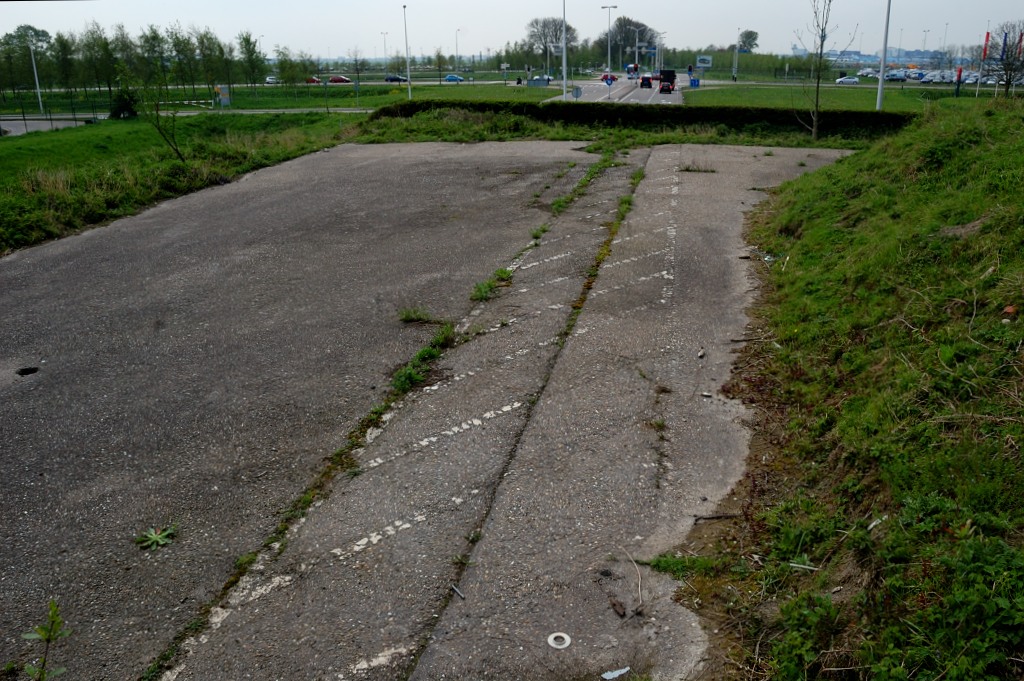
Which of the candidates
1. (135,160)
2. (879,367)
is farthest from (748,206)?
(135,160)

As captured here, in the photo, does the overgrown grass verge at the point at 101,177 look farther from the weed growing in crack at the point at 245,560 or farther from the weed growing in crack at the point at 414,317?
the weed growing in crack at the point at 245,560

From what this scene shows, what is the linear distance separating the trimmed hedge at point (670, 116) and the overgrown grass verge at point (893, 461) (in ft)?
59.5

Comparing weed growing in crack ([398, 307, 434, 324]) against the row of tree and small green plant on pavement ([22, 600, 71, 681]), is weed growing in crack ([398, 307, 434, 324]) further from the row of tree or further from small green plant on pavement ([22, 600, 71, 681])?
the row of tree

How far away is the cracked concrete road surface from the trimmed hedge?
16.1 m

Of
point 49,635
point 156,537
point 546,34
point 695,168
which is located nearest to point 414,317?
point 156,537

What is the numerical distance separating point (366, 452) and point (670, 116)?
23.3 meters

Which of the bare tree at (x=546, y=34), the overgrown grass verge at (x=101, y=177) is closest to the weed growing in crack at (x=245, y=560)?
the overgrown grass verge at (x=101, y=177)

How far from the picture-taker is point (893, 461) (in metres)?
4.15

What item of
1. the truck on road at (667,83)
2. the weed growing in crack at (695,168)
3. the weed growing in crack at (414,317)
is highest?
the truck on road at (667,83)

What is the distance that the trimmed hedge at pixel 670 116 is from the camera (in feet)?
79.3

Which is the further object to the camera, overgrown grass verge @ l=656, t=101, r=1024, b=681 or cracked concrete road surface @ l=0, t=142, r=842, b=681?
cracked concrete road surface @ l=0, t=142, r=842, b=681

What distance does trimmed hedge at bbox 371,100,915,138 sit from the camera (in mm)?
24156

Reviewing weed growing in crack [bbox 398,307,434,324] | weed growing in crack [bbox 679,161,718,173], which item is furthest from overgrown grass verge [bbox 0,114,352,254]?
weed growing in crack [bbox 679,161,718,173]

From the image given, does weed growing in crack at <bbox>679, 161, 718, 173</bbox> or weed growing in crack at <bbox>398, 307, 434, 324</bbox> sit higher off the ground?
weed growing in crack at <bbox>679, 161, 718, 173</bbox>
